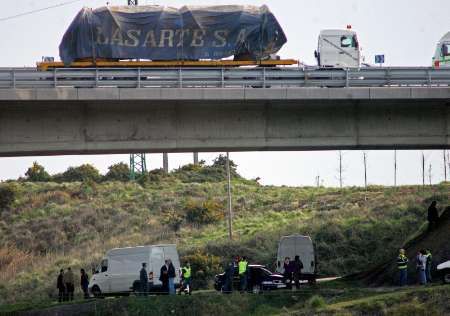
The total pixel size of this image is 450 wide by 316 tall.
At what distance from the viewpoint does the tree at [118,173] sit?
10119 cm

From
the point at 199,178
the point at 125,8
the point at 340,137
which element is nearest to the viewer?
the point at 340,137

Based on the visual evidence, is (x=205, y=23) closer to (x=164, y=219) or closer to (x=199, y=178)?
(x=164, y=219)

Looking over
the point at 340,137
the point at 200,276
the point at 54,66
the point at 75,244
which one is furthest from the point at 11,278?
the point at 340,137

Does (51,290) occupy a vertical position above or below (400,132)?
below

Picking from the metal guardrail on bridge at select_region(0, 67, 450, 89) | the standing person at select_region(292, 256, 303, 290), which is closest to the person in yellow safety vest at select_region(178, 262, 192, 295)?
the standing person at select_region(292, 256, 303, 290)

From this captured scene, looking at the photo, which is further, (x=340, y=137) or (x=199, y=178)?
(x=199, y=178)

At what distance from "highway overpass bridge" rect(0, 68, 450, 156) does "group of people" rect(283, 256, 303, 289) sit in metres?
4.93

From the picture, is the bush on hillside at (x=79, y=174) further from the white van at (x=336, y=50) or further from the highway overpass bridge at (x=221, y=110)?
the highway overpass bridge at (x=221, y=110)

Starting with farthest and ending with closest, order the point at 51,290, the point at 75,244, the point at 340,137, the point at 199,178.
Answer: the point at 199,178 → the point at 75,244 → the point at 51,290 → the point at 340,137

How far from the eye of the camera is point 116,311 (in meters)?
39.8

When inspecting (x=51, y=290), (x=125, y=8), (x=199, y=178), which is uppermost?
(x=125, y=8)

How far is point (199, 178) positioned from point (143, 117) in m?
53.6

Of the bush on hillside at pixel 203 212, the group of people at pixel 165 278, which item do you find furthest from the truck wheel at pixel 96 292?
the bush on hillside at pixel 203 212

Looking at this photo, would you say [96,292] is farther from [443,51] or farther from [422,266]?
[443,51]
